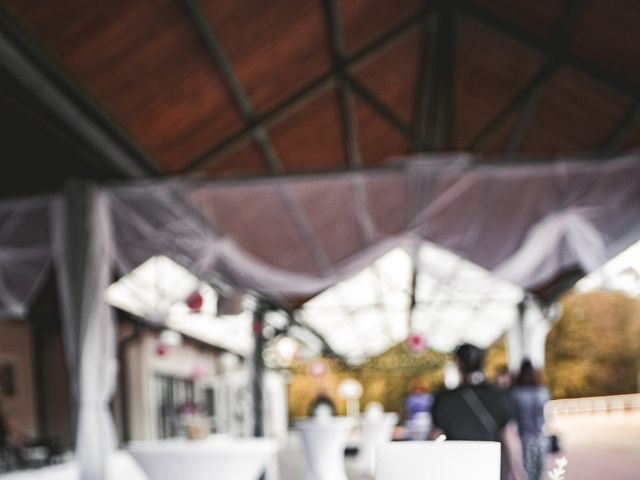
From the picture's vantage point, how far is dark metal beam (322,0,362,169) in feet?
22.2

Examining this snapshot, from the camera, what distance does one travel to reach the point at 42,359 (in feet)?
45.9

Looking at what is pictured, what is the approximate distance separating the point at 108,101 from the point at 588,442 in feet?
38.7

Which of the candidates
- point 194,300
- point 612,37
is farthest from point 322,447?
point 612,37

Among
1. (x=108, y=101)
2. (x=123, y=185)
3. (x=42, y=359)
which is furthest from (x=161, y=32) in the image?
(x=42, y=359)

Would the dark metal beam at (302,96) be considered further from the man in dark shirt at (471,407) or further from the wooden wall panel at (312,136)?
the man in dark shirt at (471,407)

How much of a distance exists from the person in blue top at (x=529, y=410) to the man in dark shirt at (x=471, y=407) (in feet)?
6.80

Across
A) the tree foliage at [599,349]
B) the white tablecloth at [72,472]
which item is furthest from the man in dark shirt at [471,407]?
the white tablecloth at [72,472]

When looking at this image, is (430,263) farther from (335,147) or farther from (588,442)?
(588,442)

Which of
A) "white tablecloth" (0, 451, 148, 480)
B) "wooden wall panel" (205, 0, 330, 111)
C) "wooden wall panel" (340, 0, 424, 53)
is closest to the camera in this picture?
"white tablecloth" (0, 451, 148, 480)

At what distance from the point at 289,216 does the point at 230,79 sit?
4.30 feet

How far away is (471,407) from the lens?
160 inches

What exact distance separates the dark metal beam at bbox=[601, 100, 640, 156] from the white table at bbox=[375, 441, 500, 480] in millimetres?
5454

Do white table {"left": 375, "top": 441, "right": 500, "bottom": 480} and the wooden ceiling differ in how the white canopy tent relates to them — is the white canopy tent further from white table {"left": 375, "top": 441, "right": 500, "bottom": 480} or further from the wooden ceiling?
white table {"left": 375, "top": 441, "right": 500, "bottom": 480}

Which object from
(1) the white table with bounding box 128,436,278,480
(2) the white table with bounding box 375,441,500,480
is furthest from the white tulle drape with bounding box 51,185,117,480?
(2) the white table with bounding box 375,441,500,480
